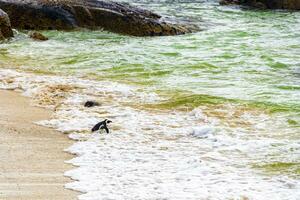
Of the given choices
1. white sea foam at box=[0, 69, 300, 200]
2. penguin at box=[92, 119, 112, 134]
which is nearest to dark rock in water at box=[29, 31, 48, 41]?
white sea foam at box=[0, 69, 300, 200]

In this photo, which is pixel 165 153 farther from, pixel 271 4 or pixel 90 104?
pixel 271 4

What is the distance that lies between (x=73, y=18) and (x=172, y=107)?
9.69 meters

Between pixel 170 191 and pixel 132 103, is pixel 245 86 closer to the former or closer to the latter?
pixel 132 103

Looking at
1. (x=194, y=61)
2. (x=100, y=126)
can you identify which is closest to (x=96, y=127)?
(x=100, y=126)

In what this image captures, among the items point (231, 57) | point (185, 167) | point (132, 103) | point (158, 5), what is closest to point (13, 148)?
point (185, 167)

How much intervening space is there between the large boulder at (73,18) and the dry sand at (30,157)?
9453 millimetres

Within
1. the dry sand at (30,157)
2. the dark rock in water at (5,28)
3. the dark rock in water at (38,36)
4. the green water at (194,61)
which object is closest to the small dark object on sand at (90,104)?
the dry sand at (30,157)

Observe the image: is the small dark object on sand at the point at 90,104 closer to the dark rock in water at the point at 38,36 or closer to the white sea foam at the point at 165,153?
the white sea foam at the point at 165,153

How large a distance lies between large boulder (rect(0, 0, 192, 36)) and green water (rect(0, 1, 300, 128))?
45cm

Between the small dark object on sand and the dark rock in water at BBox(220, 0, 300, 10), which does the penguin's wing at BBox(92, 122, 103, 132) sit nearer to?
the small dark object on sand

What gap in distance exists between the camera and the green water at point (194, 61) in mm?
8766

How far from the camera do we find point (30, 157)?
5418 mm

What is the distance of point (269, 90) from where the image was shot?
9305 mm

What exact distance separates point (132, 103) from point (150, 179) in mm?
3202
